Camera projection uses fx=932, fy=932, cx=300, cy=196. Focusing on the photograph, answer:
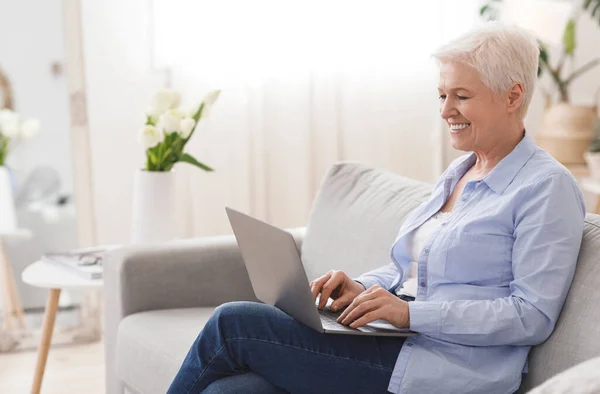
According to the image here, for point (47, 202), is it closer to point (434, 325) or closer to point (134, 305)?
point (134, 305)

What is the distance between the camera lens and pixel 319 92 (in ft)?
12.9

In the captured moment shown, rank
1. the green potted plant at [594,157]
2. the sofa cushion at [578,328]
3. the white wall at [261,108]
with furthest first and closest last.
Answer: the white wall at [261,108]
the green potted plant at [594,157]
the sofa cushion at [578,328]

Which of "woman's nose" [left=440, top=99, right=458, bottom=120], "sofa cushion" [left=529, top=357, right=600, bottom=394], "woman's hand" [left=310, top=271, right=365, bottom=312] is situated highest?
"woman's nose" [left=440, top=99, right=458, bottom=120]

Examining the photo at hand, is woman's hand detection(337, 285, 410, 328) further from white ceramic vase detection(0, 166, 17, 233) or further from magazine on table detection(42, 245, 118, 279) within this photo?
white ceramic vase detection(0, 166, 17, 233)

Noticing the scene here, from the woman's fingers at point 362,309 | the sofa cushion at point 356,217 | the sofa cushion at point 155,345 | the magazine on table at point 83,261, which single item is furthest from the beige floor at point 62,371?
the woman's fingers at point 362,309

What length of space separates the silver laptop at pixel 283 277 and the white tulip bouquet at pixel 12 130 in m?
1.94

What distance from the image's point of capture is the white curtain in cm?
375

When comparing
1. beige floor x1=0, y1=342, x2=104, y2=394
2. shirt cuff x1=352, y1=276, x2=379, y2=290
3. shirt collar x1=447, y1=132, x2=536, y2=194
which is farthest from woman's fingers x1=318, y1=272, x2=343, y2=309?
beige floor x1=0, y1=342, x2=104, y2=394

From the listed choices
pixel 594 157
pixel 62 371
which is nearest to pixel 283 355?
pixel 62 371

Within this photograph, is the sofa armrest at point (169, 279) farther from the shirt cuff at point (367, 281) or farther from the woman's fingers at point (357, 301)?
the woman's fingers at point (357, 301)

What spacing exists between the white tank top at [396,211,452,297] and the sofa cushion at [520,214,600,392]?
0.95 ft

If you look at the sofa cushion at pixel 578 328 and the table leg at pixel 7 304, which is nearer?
the sofa cushion at pixel 578 328

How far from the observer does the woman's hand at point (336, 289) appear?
183cm

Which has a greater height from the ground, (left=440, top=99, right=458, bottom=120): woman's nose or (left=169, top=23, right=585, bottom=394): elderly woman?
(left=440, top=99, right=458, bottom=120): woman's nose
